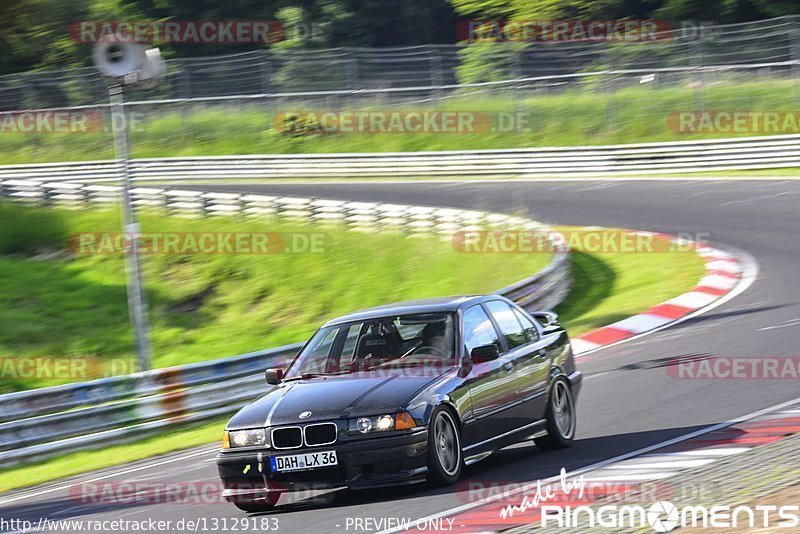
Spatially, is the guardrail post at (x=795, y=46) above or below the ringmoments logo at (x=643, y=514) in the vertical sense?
above

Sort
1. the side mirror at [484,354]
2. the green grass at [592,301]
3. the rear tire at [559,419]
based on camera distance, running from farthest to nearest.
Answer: the green grass at [592,301] < the rear tire at [559,419] < the side mirror at [484,354]

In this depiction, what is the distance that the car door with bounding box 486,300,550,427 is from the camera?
8.29 m

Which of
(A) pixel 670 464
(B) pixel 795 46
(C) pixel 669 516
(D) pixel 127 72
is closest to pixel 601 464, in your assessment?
(A) pixel 670 464

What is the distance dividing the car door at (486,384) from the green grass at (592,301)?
434cm

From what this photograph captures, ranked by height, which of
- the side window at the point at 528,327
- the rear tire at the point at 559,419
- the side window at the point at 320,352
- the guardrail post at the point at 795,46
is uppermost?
the guardrail post at the point at 795,46

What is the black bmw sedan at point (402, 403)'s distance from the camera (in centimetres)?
702

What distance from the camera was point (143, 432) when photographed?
12.6 metres

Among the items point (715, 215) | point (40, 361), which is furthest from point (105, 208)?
point (715, 215)

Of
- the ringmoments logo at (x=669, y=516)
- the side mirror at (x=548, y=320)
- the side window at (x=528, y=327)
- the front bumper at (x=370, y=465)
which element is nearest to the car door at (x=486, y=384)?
the side window at (x=528, y=327)

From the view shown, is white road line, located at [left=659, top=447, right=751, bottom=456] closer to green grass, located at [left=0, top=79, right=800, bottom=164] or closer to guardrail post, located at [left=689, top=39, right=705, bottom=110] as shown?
green grass, located at [left=0, top=79, right=800, bottom=164]

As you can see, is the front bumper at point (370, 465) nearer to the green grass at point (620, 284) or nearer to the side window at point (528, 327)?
the side window at point (528, 327)

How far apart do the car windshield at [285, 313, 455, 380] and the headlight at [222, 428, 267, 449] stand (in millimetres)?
810

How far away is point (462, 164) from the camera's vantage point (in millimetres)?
32438

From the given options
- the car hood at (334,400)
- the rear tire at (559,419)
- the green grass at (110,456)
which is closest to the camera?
the car hood at (334,400)
